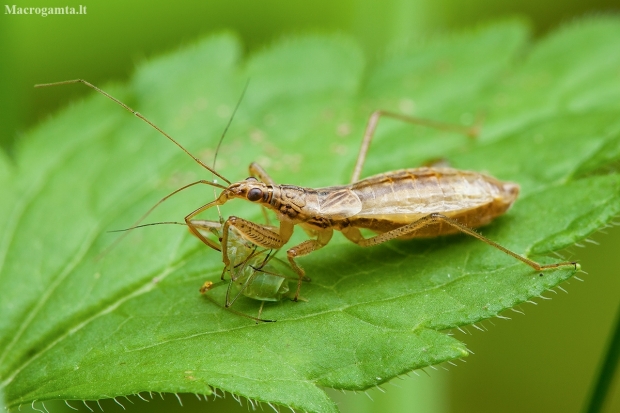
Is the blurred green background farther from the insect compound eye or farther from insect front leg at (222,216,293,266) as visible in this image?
the insect compound eye

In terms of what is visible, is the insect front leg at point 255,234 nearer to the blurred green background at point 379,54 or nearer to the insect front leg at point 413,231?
the insect front leg at point 413,231

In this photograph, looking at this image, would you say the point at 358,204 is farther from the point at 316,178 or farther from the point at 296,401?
the point at 296,401

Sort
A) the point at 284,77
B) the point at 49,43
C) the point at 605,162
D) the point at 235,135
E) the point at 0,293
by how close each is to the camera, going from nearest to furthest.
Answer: the point at 0,293, the point at 605,162, the point at 235,135, the point at 284,77, the point at 49,43

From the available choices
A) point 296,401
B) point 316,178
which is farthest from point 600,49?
point 296,401

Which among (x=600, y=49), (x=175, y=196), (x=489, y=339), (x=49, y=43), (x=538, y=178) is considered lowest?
(x=489, y=339)

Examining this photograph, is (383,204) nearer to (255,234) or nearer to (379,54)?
(255,234)

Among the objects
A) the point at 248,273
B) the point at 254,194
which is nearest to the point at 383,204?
the point at 254,194
